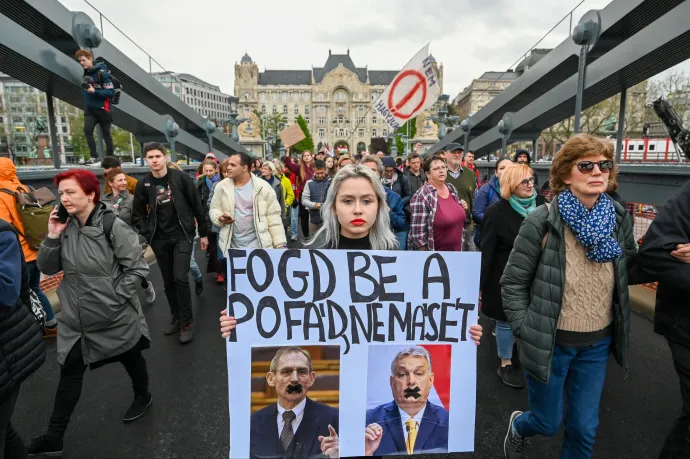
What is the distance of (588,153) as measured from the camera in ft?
6.56

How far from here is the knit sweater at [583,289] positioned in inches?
80.9

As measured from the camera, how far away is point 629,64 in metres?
8.23

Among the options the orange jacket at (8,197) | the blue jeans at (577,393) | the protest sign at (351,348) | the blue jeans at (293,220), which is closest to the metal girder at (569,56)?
the blue jeans at (293,220)

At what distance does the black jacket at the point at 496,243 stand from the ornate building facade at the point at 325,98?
338ft

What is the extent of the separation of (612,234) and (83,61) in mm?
7870

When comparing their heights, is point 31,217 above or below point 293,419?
above

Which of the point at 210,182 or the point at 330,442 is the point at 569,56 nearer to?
the point at 210,182

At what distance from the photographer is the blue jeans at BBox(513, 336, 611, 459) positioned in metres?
2.08

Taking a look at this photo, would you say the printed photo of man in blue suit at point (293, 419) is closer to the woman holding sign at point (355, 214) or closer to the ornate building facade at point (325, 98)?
the woman holding sign at point (355, 214)

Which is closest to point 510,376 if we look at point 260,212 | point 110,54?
point 260,212

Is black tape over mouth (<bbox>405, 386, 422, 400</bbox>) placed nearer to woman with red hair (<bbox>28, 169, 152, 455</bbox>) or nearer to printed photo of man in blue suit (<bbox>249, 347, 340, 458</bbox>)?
printed photo of man in blue suit (<bbox>249, 347, 340, 458</bbox>)

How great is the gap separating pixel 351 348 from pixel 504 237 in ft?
6.63

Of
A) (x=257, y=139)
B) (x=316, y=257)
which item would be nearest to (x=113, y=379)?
(x=316, y=257)

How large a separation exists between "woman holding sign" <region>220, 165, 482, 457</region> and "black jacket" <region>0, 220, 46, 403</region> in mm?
1485
